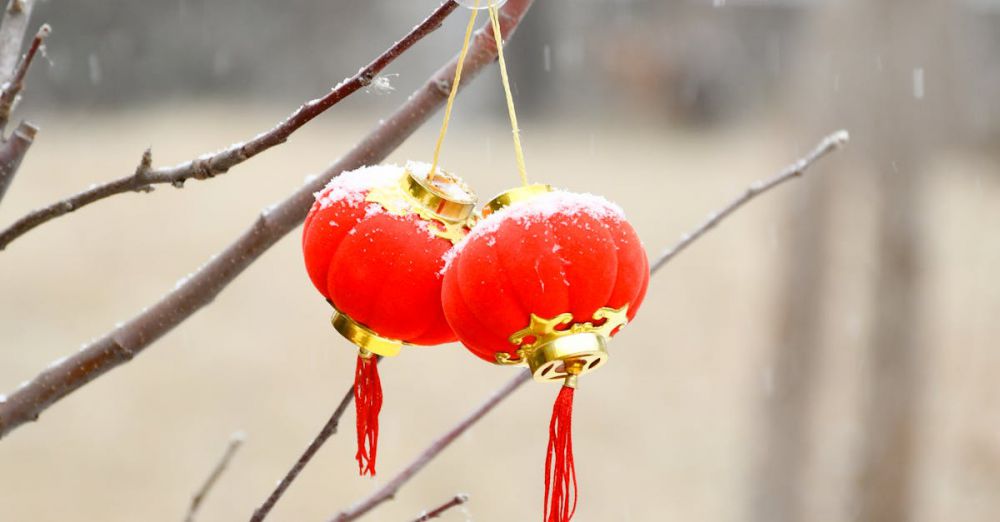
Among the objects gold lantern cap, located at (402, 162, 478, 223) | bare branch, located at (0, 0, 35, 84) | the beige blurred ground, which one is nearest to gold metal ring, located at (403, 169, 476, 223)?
gold lantern cap, located at (402, 162, 478, 223)

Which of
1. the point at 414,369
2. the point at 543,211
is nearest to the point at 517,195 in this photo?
the point at 543,211

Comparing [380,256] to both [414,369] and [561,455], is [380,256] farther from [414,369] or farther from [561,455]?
[414,369]

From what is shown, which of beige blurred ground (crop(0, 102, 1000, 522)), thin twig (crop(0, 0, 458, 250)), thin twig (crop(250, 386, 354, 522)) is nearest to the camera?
thin twig (crop(0, 0, 458, 250))

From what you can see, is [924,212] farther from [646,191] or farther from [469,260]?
[646,191]

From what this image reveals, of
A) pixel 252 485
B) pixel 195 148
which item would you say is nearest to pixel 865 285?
pixel 252 485

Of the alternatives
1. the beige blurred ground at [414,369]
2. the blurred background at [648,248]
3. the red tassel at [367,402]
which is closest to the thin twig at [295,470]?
the red tassel at [367,402]

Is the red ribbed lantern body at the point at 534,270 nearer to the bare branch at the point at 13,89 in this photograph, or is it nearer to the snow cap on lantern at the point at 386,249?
the snow cap on lantern at the point at 386,249

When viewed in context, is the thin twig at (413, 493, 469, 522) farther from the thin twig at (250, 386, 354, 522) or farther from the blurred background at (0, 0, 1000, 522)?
the blurred background at (0, 0, 1000, 522)
